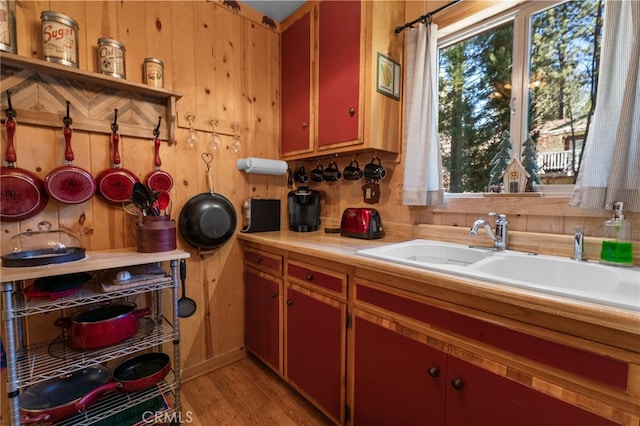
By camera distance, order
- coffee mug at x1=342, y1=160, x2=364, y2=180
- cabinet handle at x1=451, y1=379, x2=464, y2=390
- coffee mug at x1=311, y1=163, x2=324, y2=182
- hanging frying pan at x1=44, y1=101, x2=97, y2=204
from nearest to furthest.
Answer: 1. cabinet handle at x1=451, y1=379, x2=464, y2=390
2. hanging frying pan at x1=44, y1=101, x2=97, y2=204
3. coffee mug at x1=342, y1=160, x2=364, y2=180
4. coffee mug at x1=311, y1=163, x2=324, y2=182

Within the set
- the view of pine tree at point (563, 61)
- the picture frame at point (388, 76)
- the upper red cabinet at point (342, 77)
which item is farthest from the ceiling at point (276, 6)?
the view of pine tree at point (563, 61)

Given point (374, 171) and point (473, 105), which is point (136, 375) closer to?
point (374, 171)

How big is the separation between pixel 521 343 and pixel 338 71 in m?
1.61

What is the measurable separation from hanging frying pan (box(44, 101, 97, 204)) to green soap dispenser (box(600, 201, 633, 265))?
2.27 metres

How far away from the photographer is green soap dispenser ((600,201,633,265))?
103 cm

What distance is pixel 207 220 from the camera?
1.82 m

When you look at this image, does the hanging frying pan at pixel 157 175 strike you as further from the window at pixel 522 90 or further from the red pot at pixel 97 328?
the window at pixel 522 90

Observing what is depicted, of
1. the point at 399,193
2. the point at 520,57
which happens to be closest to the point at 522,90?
the point at 520,57

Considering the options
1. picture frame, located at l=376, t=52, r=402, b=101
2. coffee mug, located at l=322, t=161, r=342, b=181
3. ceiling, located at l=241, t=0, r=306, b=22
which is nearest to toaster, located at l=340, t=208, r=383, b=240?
coffee mug, located at l=322, t=161, r=342, b=181

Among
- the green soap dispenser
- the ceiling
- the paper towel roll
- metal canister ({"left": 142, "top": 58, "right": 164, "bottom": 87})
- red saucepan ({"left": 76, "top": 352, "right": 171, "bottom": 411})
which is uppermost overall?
the ceiling

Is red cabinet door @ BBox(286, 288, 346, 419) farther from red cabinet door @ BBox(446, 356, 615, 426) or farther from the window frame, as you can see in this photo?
the window frame

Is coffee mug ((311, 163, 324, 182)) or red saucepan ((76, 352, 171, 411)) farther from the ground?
coffee mug ((311, 163, 324, 182))

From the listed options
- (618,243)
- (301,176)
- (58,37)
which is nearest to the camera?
(618,243)

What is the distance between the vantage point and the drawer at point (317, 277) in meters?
1.36
